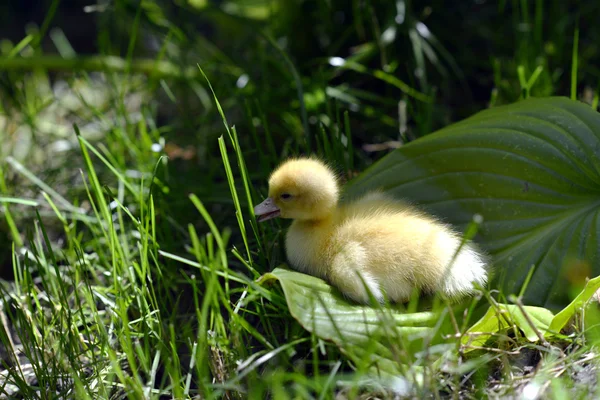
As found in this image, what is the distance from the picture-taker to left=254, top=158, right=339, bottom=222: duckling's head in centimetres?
152

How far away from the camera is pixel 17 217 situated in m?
2.22

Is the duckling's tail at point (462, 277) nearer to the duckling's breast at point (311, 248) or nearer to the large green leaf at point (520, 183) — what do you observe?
the large green leaf at point (520, 183)

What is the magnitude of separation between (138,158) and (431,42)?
1174 millimetres

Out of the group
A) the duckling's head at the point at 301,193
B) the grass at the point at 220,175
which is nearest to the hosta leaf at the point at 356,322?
the grass at the point at 220,175

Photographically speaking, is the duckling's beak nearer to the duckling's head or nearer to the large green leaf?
the duckling's head

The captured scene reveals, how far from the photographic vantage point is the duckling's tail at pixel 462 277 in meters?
1.40

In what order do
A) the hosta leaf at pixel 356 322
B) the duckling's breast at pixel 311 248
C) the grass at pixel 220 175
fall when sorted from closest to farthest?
the hosta leaf at pixel 356 322
the grass at pixel 220 175
the duckling's breast at pixel 311 248

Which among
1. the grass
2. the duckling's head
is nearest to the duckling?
the duckling's head

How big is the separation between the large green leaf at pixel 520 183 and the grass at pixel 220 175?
0.16 metres

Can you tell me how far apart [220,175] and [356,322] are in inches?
44.7

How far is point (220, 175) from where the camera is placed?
233 cm

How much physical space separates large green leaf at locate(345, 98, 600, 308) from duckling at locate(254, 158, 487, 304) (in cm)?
12

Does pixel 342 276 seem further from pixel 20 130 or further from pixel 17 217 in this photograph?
pixel 20 130

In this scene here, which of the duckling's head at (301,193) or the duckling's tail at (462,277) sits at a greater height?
the duckling's head at (301,193)
